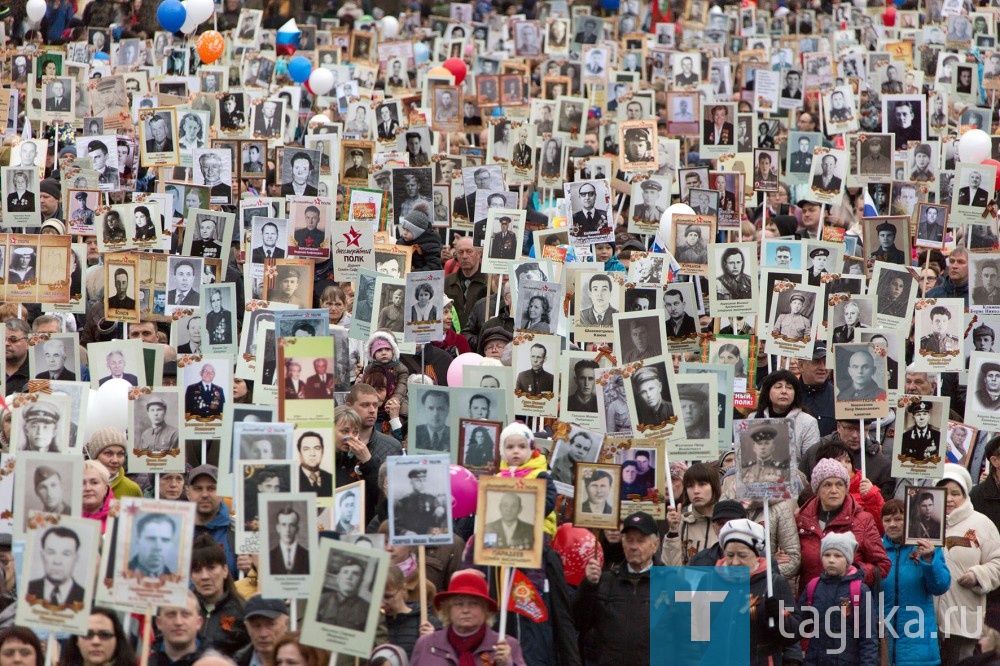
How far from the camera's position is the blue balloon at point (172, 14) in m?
21.5

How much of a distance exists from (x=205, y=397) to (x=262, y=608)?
2245 mm

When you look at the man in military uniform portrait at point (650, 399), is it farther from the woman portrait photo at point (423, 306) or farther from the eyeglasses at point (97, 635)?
the eyeglasses at point (97, 635)

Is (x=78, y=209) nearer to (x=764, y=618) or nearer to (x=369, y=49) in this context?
(x=764, y=618)

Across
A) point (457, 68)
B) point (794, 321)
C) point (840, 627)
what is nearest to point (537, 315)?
point (794, 321)

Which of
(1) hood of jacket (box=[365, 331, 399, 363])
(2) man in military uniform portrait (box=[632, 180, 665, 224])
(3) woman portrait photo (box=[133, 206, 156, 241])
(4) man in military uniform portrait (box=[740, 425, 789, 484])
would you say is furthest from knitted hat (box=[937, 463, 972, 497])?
(3) woman portrait photo (box=[133, 206, 156, 241])

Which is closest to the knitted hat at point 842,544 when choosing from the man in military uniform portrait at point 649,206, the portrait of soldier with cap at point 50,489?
the portrait of soldier with cap at point 50,489

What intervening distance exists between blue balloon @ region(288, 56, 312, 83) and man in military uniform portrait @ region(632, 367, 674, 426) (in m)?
14.0

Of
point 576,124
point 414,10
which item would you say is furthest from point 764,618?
point 414,10

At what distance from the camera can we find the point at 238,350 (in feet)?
33.9

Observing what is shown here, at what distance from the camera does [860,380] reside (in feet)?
31.8

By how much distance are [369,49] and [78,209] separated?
40.9ft

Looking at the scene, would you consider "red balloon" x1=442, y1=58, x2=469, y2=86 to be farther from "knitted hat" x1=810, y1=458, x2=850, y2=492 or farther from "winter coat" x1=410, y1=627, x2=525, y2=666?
"winter coat" x1=410, y1=627, x2=525, y2=666

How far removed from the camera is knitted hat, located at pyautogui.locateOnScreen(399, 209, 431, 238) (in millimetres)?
13008

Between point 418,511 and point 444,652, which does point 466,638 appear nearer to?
point 444,652
